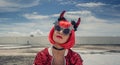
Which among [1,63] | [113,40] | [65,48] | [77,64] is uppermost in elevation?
[65,48]

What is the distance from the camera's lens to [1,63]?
10.5 m

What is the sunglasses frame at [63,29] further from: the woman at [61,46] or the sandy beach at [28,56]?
the sandy beach at [28,56]

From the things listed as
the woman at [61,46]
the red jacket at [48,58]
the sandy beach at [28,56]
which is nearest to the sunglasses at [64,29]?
the woman at [61,46]

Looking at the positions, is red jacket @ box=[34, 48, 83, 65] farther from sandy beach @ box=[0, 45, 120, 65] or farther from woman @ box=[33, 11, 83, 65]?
sandy beach @ box=[0, 45, 120, 65]

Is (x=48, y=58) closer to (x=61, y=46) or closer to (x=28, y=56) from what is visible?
(x=61, y=46)

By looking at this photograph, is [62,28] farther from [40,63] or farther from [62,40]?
[40,63]

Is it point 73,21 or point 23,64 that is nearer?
point 73,21

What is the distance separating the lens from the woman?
12.7 feet

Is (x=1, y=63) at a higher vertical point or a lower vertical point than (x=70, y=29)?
lower

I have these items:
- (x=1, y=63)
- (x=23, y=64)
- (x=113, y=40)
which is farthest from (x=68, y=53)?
(x=113, y=40)

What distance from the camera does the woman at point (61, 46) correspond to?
388cm

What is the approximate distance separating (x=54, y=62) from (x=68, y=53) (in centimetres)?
28

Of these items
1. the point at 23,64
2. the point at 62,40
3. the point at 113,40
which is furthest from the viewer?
the point at 113,40

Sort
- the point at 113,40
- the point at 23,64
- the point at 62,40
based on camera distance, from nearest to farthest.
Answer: the point at 62,40 < the point at 23,64 < the point at 113,40
